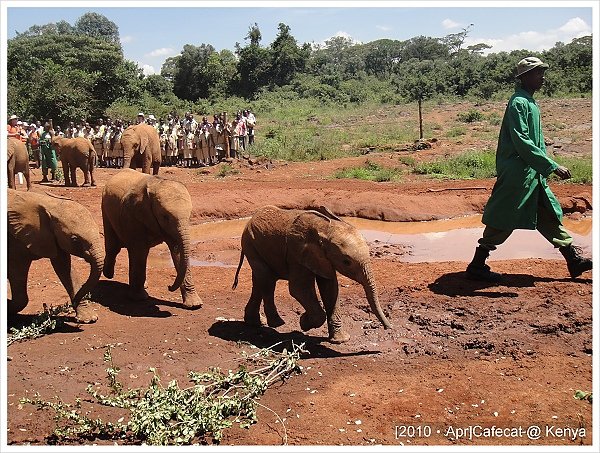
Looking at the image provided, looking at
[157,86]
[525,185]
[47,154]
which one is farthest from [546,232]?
[157,86]

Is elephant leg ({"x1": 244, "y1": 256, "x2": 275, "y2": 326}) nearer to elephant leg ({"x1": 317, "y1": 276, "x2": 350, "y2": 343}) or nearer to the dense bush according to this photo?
elephant leg ({"x1": 317, "y1": 276, "x2": 350, "y2": 343})

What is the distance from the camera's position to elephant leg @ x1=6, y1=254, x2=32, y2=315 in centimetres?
664

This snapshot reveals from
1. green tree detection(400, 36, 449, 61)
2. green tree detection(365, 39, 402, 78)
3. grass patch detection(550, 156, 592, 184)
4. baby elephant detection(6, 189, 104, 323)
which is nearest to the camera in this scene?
baby elephant detection(6, 189, 104, 323)

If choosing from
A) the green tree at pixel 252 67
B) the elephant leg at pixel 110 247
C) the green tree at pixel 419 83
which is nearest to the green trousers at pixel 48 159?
the elephant leg at pixel 110 247

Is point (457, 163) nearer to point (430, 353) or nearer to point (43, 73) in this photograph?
point (430, 353)

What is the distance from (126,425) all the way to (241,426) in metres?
0.77

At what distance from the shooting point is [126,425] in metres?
4.55

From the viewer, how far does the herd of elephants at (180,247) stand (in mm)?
5930

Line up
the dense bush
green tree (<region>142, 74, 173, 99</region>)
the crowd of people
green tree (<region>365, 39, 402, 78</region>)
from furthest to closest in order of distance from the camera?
green tree (<region>365, 39, 402, 78</region>) < green tree (<region>142, 74, 173, 99</region>) < the dense bush < the crowd of people

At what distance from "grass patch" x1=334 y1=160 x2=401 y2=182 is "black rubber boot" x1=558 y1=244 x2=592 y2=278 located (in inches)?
389

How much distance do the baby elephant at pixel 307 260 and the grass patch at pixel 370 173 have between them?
10750 millimetres

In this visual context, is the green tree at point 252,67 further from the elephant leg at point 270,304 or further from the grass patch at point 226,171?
the elephant leg at point 270,304

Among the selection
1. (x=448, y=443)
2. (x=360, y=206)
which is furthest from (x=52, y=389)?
(x=360, y=206)

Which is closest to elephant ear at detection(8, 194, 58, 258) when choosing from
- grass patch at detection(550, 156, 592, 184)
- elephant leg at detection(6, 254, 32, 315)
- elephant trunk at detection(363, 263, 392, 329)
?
elephant leg at detection(6, 254, 32, 315)
